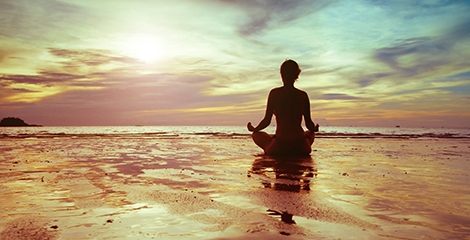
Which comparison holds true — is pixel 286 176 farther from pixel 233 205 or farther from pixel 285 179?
pixel 233 205

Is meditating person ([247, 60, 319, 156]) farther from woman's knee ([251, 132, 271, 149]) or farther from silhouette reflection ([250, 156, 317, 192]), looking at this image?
silhouette reflection ([250, 156, 317, 192])

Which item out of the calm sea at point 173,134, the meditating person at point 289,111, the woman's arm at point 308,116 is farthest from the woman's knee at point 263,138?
the calm sea at point 173,134

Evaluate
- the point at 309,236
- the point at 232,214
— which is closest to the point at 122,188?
the point at 232,214

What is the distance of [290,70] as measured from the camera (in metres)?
8.10

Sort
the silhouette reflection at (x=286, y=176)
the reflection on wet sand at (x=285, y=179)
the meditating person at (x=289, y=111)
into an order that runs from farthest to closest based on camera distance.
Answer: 1. the meditating person at (x=289, y=111)
2. the silhouette reflection at (x=286, y=176)
3. the reflection on wet sand at (x=285, y=179)

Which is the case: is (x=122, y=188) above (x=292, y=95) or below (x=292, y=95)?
below

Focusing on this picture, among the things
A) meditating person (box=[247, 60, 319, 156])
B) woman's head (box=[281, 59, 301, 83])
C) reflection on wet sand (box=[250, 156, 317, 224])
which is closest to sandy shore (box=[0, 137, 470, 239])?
reflection on wet sand (box=[250, 156, 317, 224])

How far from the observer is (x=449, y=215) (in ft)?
10.3

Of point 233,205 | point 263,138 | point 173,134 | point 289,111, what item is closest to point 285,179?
point 233,205

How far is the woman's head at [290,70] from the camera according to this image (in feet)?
26.6

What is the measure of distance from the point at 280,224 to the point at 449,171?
5280 millimetres

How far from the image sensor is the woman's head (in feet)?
26.6

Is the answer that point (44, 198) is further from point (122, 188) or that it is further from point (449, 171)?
point (449, 171)

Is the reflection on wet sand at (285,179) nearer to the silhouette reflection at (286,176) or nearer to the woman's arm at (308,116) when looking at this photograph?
the silhouette reflection at (286,176)
